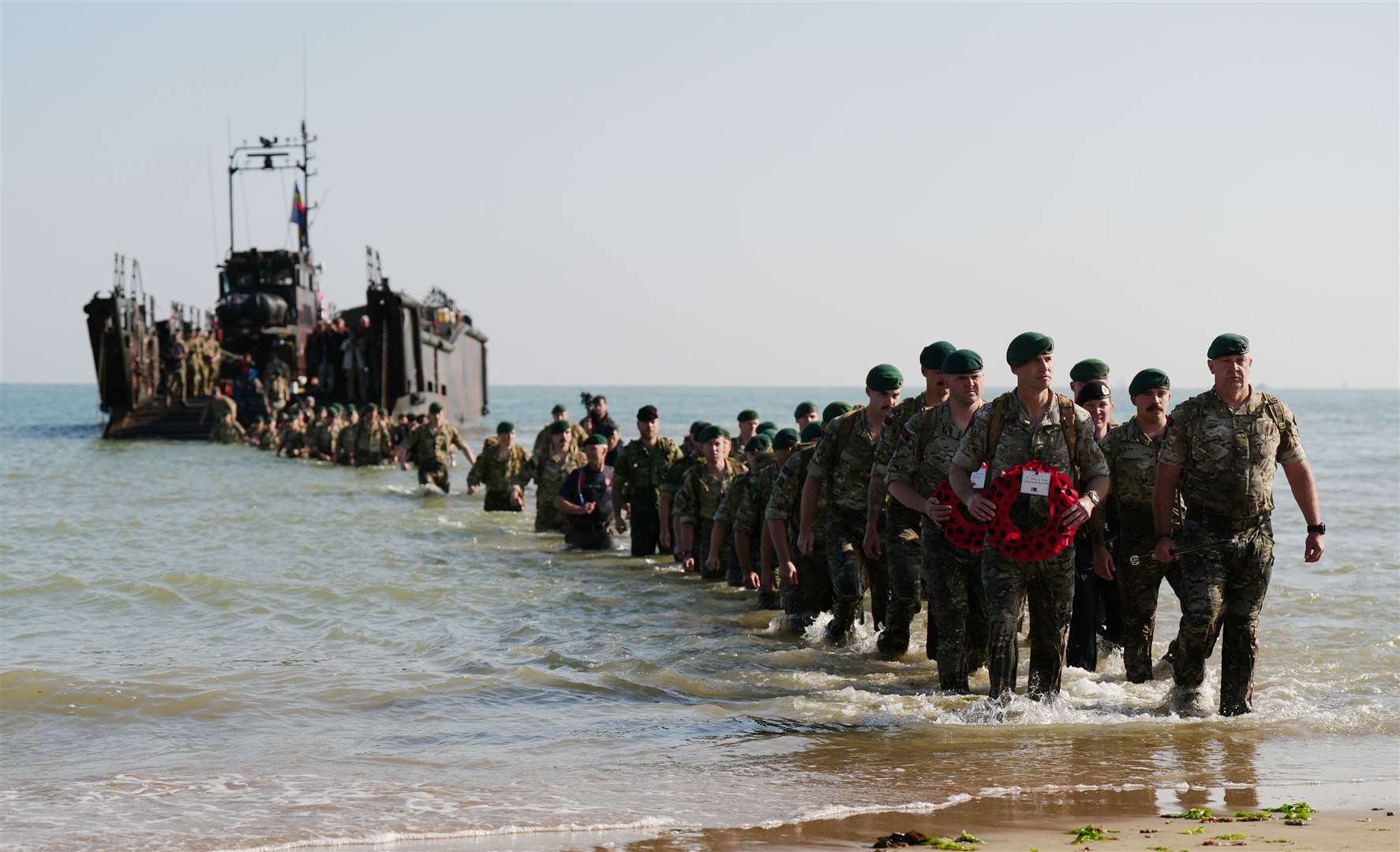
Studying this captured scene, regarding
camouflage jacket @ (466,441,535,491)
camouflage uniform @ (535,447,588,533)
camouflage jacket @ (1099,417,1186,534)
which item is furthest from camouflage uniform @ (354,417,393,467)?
camouflage jacket @ (1099,417,1186,534)

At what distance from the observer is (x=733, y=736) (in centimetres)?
729

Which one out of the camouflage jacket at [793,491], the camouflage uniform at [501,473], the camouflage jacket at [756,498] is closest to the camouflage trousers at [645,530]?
the camouflage jacket at [756,498]

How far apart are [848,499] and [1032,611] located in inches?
75.5

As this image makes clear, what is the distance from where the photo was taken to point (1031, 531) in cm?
683

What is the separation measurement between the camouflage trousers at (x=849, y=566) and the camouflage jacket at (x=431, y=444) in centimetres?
1357

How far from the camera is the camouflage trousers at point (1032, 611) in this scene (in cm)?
696

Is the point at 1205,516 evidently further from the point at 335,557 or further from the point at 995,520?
the point at 335,557

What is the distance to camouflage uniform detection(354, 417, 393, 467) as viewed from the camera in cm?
2991

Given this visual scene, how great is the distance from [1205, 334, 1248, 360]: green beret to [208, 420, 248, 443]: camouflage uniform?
3505 centimetres

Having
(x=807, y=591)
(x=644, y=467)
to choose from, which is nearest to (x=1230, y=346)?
(x=807, y=591)

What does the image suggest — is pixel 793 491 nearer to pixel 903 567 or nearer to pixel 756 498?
pixel 756 498

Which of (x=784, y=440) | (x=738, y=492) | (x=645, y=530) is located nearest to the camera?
(x=784, y=440)

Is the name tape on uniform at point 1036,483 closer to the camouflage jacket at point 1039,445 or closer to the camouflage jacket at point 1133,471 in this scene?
the camouflage jacket at point 1039,445

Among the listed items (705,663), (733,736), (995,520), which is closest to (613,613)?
(705,663)
